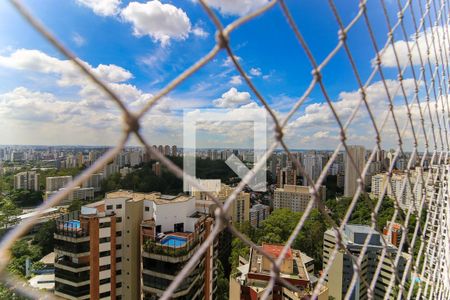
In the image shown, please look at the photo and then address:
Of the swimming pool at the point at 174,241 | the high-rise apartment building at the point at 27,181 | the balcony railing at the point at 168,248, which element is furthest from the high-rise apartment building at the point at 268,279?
the high-rise apartment building at the point at 27,181

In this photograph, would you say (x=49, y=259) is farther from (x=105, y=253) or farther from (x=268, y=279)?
(x=268, y=279)

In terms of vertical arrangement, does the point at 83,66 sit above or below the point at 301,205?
above

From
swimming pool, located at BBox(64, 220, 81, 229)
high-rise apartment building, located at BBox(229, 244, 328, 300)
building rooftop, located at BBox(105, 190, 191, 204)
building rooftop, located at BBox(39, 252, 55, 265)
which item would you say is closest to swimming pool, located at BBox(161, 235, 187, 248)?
building rooftop, located at BBox(105, 190, 191, 204)

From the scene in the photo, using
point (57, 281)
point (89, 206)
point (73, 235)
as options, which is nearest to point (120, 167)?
point (89, 206)

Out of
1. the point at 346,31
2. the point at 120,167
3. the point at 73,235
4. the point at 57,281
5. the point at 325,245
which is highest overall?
the point at 346,31

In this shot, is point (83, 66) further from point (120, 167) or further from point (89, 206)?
point (89, 206)

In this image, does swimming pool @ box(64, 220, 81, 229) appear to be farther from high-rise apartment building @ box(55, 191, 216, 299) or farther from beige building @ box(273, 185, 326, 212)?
beige building @ box(273, 185, 326, 212)
